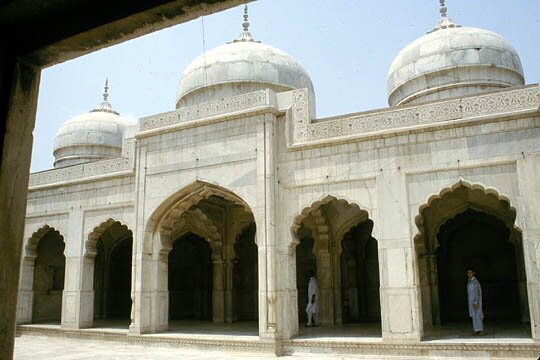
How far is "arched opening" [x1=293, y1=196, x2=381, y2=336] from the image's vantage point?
12.1 metres

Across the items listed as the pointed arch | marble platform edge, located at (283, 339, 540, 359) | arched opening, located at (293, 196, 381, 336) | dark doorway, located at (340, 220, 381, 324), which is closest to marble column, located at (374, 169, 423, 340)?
marble platform edge, located at (283, 339, 540, 359)

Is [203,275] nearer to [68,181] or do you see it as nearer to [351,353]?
[68,181]

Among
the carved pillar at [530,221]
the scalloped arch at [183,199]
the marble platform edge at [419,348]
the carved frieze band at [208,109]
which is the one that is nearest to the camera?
the marble platform edge at [419,348]

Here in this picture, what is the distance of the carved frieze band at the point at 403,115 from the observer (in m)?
8.49

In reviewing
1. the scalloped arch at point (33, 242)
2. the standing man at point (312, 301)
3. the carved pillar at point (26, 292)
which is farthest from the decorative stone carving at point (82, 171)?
the standing man at point (312, 301)

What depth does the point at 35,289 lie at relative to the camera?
15.0m

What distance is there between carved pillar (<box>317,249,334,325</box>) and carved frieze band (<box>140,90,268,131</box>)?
13.5 feet

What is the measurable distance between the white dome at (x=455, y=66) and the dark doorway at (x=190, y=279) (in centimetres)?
750

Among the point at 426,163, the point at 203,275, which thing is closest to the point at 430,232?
the point at 426,163

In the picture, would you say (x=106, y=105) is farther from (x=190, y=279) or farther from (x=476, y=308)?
(x=476, y=308)

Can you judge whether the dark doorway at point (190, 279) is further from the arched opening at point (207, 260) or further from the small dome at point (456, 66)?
the small dome at point (456, 66)

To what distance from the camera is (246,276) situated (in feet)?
49.3

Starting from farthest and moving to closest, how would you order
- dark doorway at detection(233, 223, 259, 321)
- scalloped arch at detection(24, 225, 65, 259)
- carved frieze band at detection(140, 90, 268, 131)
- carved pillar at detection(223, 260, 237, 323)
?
dark doorway at detection(233, 223, 259, 321) → carved pillar at detection(223, 260, 237, 323) → scalloped arch at detection(24, 225, 65, 259) → carved frieze band at detection(140, 90, 268, 131)

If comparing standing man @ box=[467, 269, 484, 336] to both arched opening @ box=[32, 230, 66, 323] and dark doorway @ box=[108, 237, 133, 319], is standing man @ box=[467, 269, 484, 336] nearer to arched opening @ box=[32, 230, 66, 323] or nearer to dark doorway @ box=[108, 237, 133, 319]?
dark doorway @ box=[108, 237, 133, 319]
